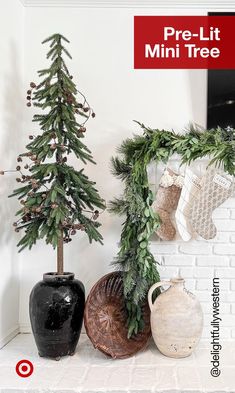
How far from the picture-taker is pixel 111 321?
211 cm

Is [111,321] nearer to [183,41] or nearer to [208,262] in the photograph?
[208,262]

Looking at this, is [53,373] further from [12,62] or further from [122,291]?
[12,62]

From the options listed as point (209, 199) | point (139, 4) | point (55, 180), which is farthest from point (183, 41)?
point (55, 180)

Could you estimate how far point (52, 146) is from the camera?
1989 millimetres

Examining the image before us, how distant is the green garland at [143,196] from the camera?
2082 mm

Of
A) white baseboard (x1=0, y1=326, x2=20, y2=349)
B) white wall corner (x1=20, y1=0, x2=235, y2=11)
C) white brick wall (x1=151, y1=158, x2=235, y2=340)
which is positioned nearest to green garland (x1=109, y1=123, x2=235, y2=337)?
white brick wall (x1=151, y1=158, x2=235, y2=340)

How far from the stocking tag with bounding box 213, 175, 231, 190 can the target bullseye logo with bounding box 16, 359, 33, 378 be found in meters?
1.28

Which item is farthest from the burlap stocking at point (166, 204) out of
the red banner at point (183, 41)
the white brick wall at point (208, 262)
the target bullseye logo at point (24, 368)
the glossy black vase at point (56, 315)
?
the target bullseye logo at point (24, 368)

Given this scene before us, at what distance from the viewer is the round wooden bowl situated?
201 cm

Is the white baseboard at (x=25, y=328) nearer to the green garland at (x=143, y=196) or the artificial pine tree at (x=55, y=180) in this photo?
the artificial pine tree at (x=55, y=180)

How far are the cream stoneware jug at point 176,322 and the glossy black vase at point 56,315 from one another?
38 cm

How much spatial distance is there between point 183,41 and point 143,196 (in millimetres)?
1017

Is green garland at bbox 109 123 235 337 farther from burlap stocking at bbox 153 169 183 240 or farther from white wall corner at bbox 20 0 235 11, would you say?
white wall corner at bbox 20 0 235 11

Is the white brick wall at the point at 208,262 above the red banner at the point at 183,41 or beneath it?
beneath
